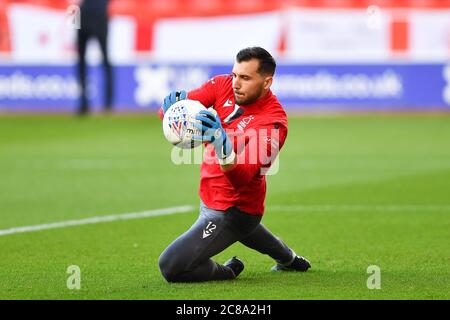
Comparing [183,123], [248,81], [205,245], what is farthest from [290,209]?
[183,123]

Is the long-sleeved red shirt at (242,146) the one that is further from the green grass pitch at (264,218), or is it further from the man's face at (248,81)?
the green grass pitch at (264,218)

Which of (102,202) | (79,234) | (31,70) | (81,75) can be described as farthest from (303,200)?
(31,70)

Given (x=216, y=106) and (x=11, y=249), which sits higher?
(x=216, y=106)

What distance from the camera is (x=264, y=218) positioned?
10773 millimetres

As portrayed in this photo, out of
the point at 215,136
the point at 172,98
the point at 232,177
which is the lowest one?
the point at 232,177

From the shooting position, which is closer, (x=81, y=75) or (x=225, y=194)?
(x=225, y=194)

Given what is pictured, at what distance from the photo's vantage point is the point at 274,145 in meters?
7.30

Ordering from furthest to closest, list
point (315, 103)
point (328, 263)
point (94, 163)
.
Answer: point (315, 103) → point (94, 163) → point (328, 263)

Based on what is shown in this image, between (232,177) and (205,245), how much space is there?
2.18 ft

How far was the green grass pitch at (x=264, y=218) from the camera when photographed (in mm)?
7363

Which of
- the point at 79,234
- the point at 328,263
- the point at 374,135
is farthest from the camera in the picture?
the point at 374,135

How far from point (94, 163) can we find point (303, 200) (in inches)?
178

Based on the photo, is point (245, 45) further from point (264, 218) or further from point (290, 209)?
point (264, 218)

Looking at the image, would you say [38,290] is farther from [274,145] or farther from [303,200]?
[303,200]
